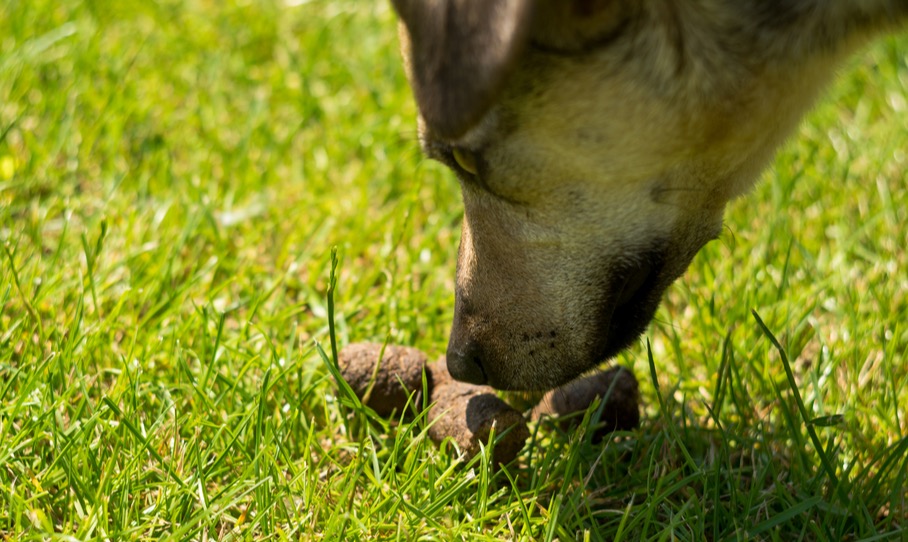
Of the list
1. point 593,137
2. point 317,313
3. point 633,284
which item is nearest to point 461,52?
point 593,137

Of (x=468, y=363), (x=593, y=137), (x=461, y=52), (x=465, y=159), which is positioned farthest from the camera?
(x=468, y=363)

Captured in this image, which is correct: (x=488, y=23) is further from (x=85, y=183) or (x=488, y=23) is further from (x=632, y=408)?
(x=85, y=183)

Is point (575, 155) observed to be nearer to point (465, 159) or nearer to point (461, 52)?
point (465, 159)

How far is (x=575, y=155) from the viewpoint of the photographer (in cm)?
283

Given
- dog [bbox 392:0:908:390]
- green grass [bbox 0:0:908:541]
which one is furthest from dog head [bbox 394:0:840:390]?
green grass [bbox 0:0:908:541]

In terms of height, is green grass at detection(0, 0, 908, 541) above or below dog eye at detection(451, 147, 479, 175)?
below

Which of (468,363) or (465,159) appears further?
(468,363)

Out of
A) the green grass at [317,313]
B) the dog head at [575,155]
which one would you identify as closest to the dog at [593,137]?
the dog head at [575,155]

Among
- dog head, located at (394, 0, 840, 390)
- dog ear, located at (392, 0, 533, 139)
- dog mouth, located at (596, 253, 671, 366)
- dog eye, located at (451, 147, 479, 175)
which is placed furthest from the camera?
dog mouth, located at (596, 253, 671, 366)

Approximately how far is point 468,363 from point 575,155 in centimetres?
68

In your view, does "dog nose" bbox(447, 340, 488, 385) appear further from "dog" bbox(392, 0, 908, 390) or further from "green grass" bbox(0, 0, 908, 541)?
"green grass" bbox(0, 0, 908, 541)

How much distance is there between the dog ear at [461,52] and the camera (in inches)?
91.4

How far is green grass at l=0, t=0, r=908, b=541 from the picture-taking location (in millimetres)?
2992

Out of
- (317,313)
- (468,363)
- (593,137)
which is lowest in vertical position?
(317,313)
